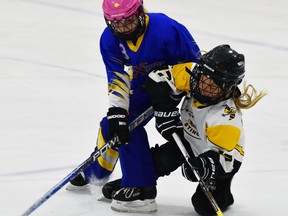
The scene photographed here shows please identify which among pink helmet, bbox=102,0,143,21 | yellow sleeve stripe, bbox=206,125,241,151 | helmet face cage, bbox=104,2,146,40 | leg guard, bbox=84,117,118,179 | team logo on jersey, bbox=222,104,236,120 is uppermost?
pink helmet, bbox=102,0,143,21

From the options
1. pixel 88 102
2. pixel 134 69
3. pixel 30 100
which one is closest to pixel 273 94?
pixel 88 102

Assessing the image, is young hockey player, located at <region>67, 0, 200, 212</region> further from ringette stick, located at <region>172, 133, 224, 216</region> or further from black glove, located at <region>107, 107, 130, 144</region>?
ringette stick, located at <region>172, 133, 224, 216</region>

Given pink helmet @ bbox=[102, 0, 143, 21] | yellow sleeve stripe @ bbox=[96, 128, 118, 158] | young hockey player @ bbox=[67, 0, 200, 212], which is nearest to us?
pink helmet @ bbox=[102, 0, 143, 21]

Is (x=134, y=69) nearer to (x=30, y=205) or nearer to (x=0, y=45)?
(x=30, y=205)

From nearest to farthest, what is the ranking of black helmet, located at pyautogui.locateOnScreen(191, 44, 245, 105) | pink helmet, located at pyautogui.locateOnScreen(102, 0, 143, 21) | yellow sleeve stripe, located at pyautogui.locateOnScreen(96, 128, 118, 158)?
black helmet, located at pyautogui.locateOnScreen(191, 44, 245, 105)
pink helmet, located at pyautogui.locateOnScreen(102, 0, 143, 21)
yellow sleeve stripe, located at pyautogui.locateOnScreen(96, 128, 118, 158)

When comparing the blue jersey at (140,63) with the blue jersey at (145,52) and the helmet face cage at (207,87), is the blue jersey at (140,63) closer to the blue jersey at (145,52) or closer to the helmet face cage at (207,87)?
the blue jersey at (145,52)

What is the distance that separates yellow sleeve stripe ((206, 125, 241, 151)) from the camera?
3.20 metres

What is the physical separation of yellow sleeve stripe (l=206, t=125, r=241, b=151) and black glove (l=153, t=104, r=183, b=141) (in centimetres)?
17

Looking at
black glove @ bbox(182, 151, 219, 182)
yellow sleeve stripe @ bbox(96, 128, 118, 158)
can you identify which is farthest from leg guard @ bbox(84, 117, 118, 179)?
black glove @ bbox(182, 151, 219, 182)

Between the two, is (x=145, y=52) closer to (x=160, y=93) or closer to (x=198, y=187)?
(x=160, y=93)

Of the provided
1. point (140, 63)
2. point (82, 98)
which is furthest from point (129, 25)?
point (82, 98)

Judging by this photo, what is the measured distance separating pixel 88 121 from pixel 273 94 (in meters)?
1.09

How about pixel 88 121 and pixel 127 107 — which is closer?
pixel 127 107

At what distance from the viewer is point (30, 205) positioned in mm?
3463
